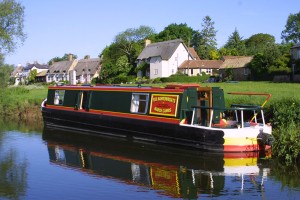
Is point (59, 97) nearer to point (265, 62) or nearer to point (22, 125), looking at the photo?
point (22, 125)

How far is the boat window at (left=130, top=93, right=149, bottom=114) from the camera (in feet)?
Result: 56.3

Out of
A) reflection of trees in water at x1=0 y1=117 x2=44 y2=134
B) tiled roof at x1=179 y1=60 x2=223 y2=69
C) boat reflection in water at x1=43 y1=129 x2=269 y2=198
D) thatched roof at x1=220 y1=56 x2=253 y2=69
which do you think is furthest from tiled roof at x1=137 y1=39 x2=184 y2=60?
boat reflection in water at x1=43 y1=129 x2=269 y2=198

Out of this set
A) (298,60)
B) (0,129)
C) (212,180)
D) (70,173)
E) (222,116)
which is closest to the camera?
(212,180)

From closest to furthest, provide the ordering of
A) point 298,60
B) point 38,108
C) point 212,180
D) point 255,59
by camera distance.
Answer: point 212,180 < point 38,108 < point 298,60 < point 255,59

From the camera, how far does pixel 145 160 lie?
1410cm

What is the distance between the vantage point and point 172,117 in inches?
615

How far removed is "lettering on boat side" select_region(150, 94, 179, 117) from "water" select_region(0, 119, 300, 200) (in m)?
1.36

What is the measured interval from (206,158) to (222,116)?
10.5 ft

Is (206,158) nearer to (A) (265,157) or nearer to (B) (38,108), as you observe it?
(A) (265,157)

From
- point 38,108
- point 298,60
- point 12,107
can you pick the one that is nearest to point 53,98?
point 38,108

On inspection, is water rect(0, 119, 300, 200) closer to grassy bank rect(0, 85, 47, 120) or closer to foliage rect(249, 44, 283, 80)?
grassy bank rect(0, 85, 47, 120)

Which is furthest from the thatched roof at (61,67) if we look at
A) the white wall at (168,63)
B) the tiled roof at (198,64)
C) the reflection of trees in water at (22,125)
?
the reflection of trees in water at (22,125)

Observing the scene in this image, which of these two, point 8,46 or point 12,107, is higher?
point 8,46

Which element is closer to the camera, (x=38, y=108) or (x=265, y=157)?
(x=265, y=157)
